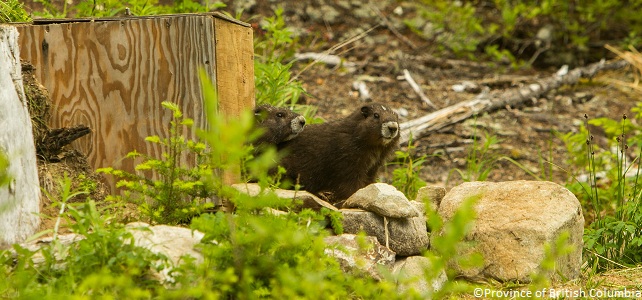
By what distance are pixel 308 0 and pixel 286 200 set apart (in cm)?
943

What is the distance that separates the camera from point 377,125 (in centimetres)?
654

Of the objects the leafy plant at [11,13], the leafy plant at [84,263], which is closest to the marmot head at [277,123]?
the leafy plant at [11,13]

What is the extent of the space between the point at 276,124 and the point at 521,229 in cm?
234

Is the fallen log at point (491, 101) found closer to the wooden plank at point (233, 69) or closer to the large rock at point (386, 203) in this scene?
the wooden plank at point (233, 69)

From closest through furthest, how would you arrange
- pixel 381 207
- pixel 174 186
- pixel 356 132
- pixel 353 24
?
pixel 174 186 → pixel 381 207 → pixel 356 132 → pixel 353 24

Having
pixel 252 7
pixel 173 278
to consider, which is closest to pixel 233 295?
pixel 173 278

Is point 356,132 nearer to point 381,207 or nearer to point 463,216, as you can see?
point 381,207

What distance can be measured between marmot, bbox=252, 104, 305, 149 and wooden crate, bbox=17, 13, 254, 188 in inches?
46.6

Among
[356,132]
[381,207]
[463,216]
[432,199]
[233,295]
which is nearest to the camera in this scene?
[463,216]

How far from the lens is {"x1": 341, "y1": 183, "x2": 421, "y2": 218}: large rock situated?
5039 millimetres

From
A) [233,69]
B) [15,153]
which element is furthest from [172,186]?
[233,69]

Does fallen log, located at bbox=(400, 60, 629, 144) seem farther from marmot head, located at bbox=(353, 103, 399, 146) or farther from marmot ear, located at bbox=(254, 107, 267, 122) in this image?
marmot ear, located at bbox=(254, 107, 267, 122)

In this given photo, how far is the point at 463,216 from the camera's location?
9.66 feet

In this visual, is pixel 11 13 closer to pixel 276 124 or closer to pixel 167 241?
pixel 276 124
